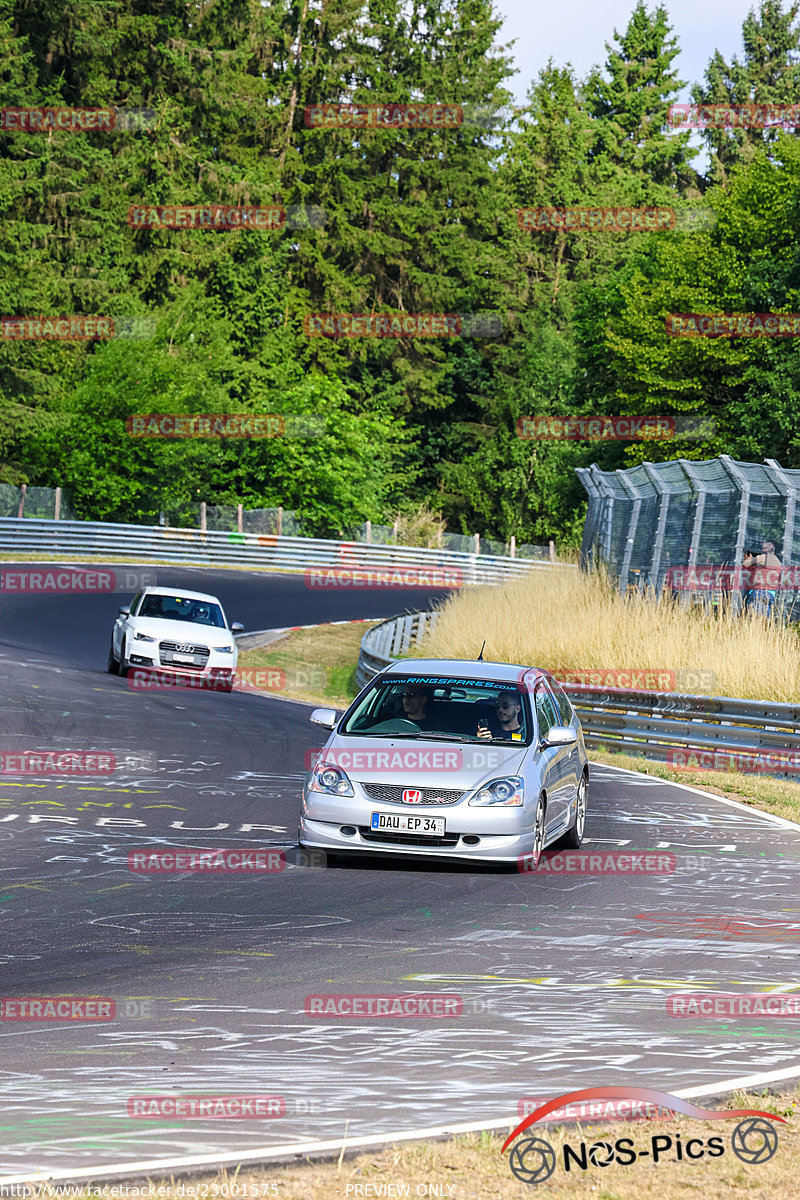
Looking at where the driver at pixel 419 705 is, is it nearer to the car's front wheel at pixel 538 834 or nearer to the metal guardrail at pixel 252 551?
the car's front wheel at pixel 538 834

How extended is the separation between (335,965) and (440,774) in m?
3.11

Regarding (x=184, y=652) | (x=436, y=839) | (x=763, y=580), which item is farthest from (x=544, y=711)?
(x=184, y=652)

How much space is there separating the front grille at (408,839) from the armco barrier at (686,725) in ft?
25.7

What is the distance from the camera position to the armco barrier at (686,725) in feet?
60.0

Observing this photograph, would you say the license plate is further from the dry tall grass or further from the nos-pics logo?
the dry tall grass

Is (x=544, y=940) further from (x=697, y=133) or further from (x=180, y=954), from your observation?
(x=697, y=133)

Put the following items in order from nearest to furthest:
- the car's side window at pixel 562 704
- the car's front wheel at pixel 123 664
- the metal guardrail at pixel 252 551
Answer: the car's side window at pixel 562 704 → the car's front wheel at pixel 123 664 → the metal guardrail at pixel 252 551

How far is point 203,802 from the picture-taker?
14328mm

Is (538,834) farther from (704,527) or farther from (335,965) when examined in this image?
(704,527)

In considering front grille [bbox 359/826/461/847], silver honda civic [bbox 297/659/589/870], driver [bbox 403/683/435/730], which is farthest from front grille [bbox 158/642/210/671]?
front grille [bbox 359/826/461/847]

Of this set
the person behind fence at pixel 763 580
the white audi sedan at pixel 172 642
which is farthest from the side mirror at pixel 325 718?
the white audi sedan at pixel 172 642

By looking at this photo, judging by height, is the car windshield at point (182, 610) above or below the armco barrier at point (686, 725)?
above

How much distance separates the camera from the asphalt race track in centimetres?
561

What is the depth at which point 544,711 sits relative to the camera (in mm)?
12445
